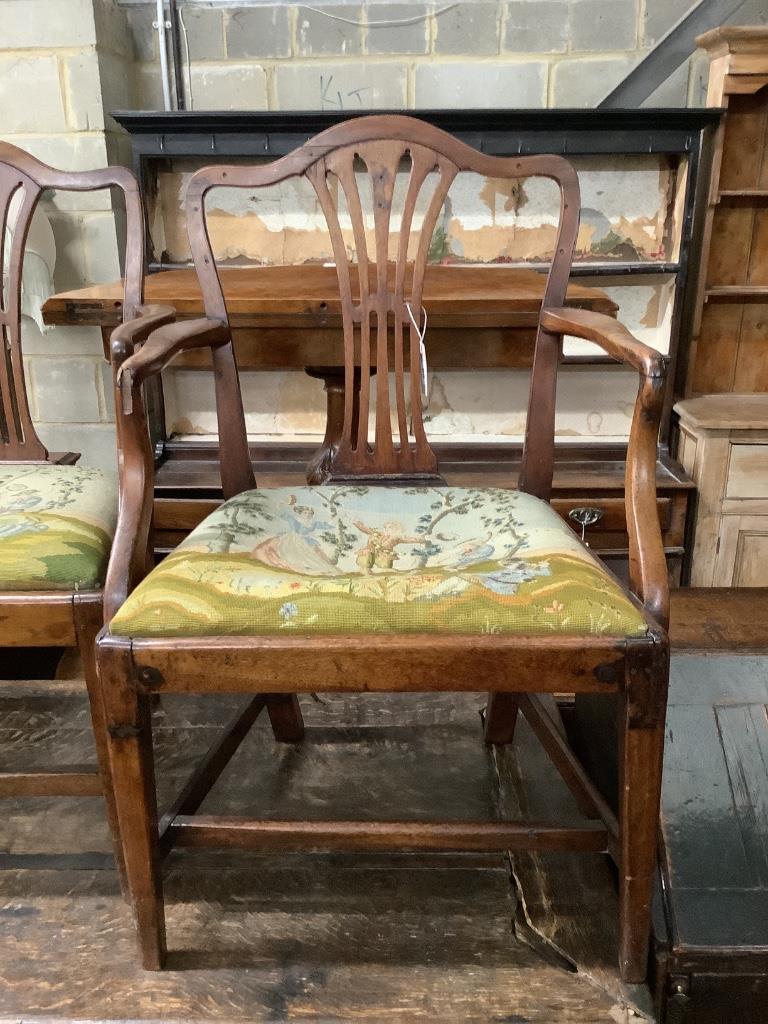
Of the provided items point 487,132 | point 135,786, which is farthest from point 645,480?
point 487,132

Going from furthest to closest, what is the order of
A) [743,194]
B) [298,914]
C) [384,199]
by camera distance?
[743,194]
[384,199]
[298,914]

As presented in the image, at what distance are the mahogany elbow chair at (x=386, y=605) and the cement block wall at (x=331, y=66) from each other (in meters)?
1.36

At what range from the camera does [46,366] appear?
245 cm

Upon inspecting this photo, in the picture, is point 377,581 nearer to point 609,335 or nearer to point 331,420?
point 609,335

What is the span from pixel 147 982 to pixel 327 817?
337 mm

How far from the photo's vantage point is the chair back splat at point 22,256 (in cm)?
128

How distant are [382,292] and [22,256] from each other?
0.61 m

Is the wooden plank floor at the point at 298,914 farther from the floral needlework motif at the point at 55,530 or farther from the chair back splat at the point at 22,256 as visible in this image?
the chair back splat at the point at 22,256

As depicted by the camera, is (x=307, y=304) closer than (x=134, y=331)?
No

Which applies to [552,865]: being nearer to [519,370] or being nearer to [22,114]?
[519,370]

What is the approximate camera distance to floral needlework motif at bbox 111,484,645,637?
83cm

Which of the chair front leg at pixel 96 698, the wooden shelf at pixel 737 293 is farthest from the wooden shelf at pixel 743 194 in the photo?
the chair front leg at pixel 96 698

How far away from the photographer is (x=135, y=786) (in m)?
0.89

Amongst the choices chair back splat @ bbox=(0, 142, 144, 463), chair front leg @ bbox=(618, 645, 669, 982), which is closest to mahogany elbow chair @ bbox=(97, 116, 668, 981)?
chair front leg @ bbox=(618, 645, 669, 982)
